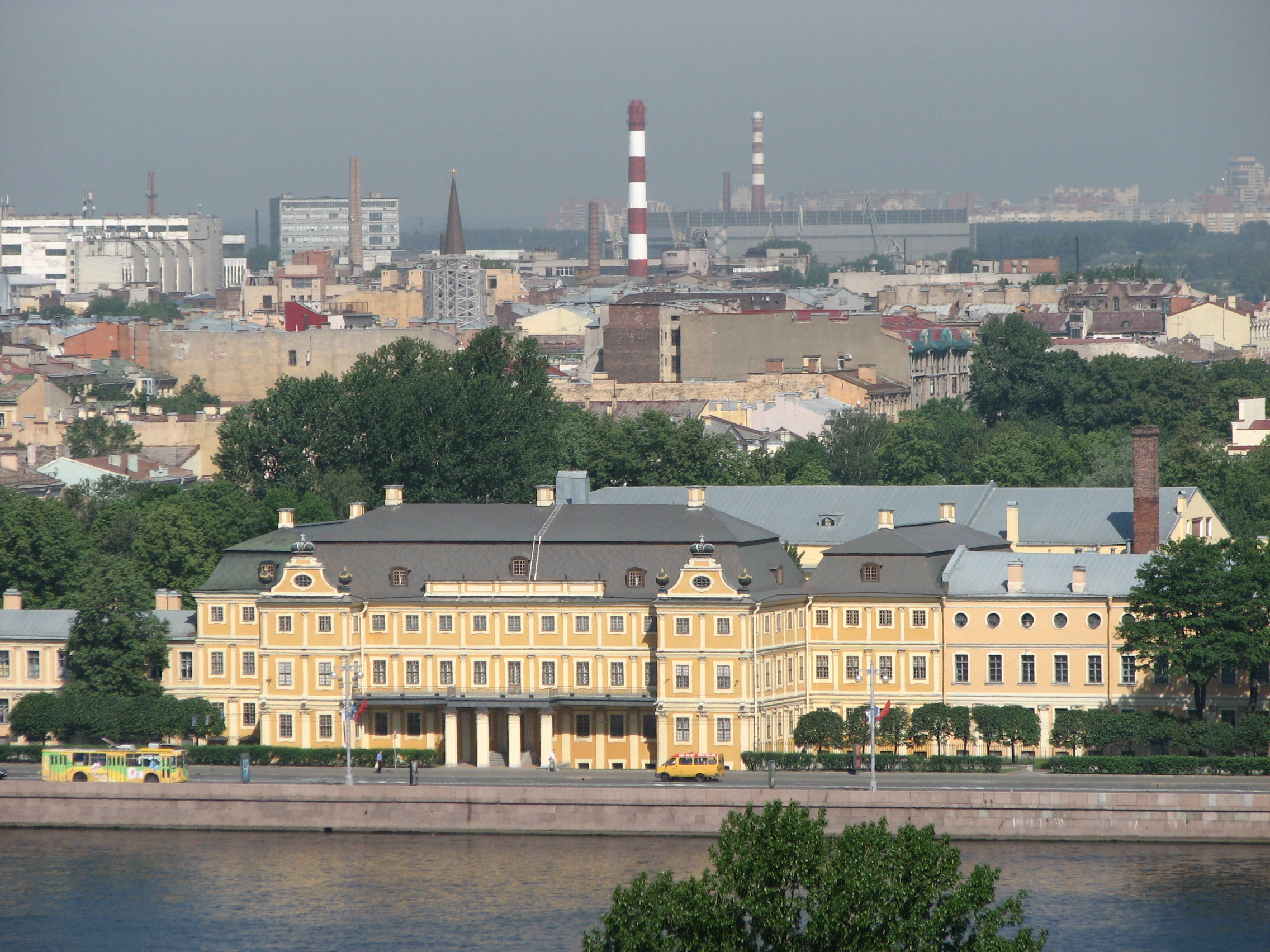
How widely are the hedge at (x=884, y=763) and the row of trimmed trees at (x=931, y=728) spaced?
1.50 meters

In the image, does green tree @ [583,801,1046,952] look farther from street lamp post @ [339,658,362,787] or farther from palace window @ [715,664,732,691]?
palace window @ [715,664,732,691]

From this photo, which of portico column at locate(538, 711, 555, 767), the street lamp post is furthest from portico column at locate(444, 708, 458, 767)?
the street lamp post

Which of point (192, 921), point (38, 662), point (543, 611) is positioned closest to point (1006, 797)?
point (543, 611)

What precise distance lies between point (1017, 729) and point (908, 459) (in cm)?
5865

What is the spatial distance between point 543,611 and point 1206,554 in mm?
23251

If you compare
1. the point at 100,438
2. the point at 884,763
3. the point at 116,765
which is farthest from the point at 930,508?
the point at 100,438

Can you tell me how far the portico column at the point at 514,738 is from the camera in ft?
319

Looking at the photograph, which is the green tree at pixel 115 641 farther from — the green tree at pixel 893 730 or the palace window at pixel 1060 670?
the palace window at pixel 1060 670

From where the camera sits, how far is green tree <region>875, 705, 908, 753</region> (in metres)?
95.7

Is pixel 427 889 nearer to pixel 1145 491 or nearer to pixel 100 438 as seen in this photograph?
pixel 1145 491

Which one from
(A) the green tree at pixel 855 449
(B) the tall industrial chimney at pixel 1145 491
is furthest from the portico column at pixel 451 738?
(A) the green tree at pixel 855 449

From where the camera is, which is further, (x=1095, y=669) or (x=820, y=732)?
(x=1095, y=669)

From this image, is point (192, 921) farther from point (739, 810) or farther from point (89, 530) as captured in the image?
point (89, 530)

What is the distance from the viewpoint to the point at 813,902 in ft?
185
